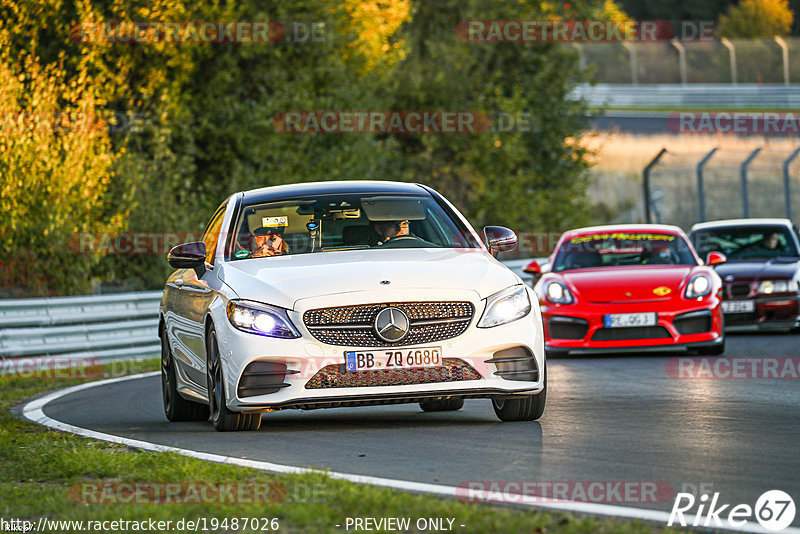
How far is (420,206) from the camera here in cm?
1046

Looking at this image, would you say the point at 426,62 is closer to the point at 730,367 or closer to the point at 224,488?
the point at 730,367

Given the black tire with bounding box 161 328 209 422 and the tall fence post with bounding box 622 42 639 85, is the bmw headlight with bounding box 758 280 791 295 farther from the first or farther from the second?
the tall fence post with bounding box 622 42 639 85

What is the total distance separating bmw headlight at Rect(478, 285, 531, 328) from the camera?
9.15 metres

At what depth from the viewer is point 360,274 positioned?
916cm

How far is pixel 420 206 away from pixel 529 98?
30.1 meters

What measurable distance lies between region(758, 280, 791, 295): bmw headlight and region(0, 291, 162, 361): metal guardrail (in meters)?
7.71

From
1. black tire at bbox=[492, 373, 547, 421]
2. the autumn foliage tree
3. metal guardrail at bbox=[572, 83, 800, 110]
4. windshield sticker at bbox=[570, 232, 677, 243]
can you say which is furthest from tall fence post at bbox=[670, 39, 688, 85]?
black tire at bbox=[492, 373, 547, 421]

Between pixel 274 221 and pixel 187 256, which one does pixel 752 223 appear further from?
pixel 187 256

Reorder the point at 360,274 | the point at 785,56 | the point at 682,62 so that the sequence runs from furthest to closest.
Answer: the point at 682,62, the point at 785,56, the point at 360,274

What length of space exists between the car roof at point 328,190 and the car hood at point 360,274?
0.75 metres

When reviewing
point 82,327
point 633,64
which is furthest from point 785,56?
point 82,327

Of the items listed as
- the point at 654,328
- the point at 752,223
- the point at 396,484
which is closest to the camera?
the point at 396,484

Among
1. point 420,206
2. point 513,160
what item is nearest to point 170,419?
point 420,206

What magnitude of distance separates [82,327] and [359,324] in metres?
10.7
